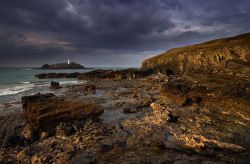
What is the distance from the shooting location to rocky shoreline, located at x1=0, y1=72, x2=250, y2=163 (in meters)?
4.07

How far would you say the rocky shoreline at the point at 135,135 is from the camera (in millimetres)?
4074

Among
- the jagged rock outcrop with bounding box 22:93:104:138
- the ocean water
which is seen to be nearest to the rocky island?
the jagged rock outcrop with bounding box 22:93:104:138

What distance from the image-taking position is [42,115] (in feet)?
22.0

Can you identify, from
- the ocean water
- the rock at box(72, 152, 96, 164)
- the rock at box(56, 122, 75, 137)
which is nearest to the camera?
the rock at box(72, 152, 96, 164)

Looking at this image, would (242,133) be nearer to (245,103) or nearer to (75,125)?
(245,103)

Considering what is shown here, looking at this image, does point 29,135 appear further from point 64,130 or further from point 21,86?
point 21,86

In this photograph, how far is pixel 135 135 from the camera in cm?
528

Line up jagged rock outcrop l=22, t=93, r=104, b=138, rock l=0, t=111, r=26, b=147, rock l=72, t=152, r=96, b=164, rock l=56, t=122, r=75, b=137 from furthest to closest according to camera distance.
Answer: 1. jagged rock outcrop l=22, t=93, r=104, b=138
2. rock l=0, t=111, r=26, b=147
3. rock l=56, t=122, r=75, b=137
4. rock l=72, t=152, r=96, b=164

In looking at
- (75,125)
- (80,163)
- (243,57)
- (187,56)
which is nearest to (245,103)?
(243,57)

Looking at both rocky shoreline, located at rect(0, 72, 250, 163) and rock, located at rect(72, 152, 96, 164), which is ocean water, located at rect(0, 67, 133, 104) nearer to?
rocky shoreline, located at rect(0, 72, 250, 163)

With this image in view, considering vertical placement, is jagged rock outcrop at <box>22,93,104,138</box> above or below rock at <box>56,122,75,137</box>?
above

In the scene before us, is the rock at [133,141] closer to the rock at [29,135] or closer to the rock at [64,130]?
the rock at [64,130]

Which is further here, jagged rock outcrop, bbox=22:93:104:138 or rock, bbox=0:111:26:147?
jagged rock outcrop, bbox=22:93:104:138

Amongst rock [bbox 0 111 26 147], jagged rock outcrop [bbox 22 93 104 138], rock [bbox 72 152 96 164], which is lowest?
rock [bbox 0 111 26 147]
